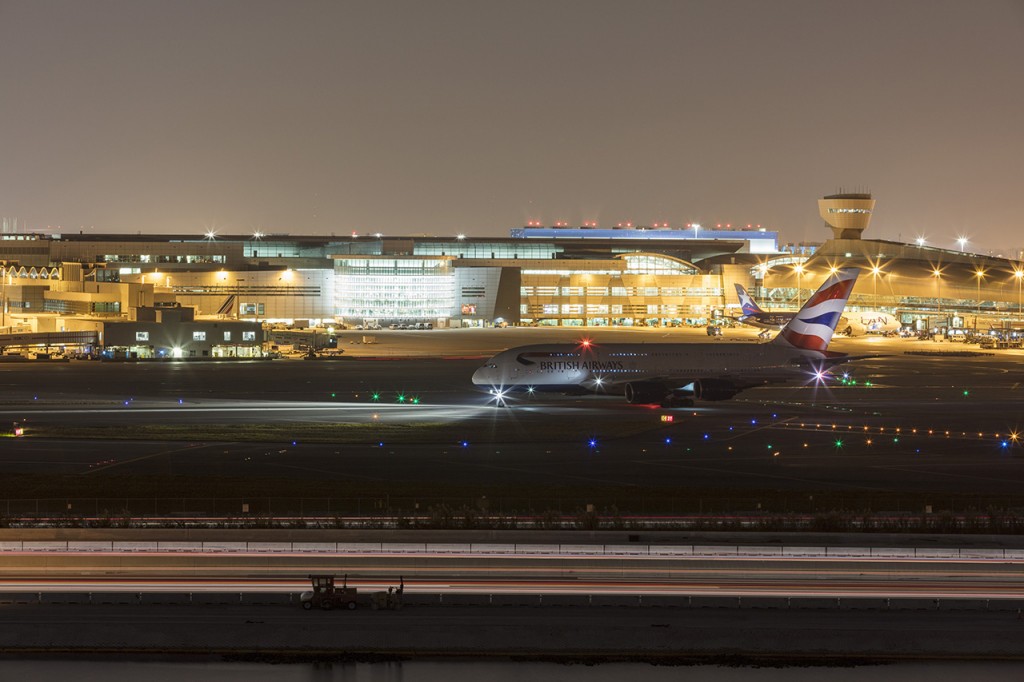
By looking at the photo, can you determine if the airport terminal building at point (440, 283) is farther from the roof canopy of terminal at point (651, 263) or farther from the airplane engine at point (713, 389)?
the airplane engine at point (713, 389)

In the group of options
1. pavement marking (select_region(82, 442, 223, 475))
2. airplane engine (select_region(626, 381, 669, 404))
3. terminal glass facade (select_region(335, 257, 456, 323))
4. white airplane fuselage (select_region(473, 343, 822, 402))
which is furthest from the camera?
terminal glass facade (select_region(335, 257, 456, 323))

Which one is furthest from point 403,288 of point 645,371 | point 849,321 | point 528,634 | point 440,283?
point 528,634

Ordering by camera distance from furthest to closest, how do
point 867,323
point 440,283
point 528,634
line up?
point 440,283, point 867,323, point 528,634

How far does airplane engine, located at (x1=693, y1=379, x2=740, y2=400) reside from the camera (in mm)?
67625

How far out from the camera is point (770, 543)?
32.7m

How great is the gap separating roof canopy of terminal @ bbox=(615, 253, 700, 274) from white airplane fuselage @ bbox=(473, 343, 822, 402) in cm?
12851

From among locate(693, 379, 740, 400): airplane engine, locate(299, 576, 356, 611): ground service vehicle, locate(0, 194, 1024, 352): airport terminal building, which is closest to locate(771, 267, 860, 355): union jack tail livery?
locate(693, 379, 740, 400): airplane engine

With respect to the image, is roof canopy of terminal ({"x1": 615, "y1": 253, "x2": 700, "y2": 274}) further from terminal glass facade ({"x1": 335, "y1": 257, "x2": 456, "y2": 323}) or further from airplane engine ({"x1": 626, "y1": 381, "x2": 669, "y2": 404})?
airplane engine ({"x1": 626, "y1": 381, "x2": 669, "y2": 404})

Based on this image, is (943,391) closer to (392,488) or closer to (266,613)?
(392,488)

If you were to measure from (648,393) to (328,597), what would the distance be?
4158 centimetres

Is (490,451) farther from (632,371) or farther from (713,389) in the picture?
(713,389)

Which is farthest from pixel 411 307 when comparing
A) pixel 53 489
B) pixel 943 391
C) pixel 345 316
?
pixel 53 489

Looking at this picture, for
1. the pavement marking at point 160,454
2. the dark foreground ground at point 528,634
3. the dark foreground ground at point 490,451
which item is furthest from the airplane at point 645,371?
the dark foreground ground at point 528,634

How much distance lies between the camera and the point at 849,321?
6181 inches
